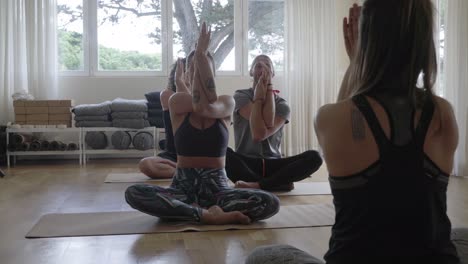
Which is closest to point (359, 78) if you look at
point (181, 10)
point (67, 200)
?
point (67, 200)

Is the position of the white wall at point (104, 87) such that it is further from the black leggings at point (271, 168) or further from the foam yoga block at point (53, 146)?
the black leggings at point (271, 168)

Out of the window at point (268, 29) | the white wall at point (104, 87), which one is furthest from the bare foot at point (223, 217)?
the window at point (268, 29)

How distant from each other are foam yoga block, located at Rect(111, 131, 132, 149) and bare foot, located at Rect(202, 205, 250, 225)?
2.93m

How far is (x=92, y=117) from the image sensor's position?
5266mm

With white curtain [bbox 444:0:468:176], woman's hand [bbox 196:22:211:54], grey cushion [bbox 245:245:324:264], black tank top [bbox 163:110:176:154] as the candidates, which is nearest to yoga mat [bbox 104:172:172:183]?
black tank top [bbox 163:110:176:154]

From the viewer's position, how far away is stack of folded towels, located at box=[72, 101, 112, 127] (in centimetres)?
524

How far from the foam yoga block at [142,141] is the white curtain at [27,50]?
1.04 metres

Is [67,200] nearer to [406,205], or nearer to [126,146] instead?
[126,146]

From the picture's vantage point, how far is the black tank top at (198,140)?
2553mm

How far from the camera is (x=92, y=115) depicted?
527 centimetres

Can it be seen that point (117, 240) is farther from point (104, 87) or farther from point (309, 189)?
point (104, 87)

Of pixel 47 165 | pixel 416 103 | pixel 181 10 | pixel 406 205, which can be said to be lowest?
pixel 47 165

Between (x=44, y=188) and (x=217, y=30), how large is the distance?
9.79 feet

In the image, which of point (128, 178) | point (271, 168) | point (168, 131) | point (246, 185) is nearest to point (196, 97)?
point (246, 185)
